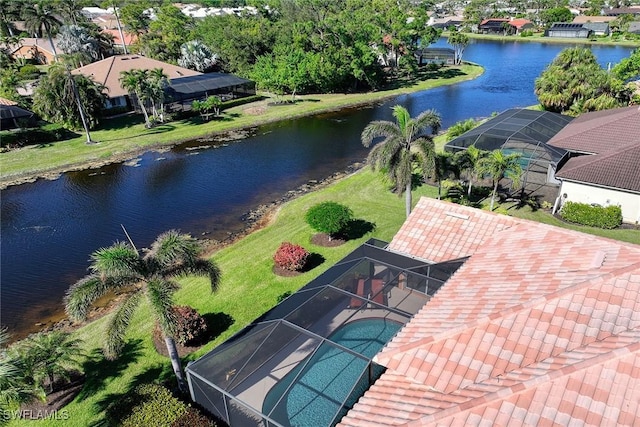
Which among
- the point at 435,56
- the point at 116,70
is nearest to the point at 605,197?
the point at 116,70

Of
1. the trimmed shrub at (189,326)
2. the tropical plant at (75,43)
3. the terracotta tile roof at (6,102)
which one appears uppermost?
the tropical plant at (75,43)

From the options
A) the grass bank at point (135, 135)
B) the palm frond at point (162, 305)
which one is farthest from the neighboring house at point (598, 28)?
the palm frond at point (162, 305)

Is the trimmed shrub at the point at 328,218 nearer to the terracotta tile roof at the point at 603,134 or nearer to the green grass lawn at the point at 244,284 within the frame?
the green grass lawn at the point at 244,284

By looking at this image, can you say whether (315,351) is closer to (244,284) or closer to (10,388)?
(10,388)

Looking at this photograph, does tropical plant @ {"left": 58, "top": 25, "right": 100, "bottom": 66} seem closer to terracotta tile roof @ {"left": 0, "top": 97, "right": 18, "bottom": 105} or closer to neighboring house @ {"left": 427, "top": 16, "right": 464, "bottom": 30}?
terracotta tile roof @ {"left": 0, "top": 97, "right": 18, "bottom": 105}

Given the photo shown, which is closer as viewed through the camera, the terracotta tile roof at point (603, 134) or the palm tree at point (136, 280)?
the palm tree at point (136, 280)

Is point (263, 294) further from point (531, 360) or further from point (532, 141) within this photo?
point (532, 141)

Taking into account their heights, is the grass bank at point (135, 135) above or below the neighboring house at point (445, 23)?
below

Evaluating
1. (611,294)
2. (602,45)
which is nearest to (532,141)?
(611,294)
